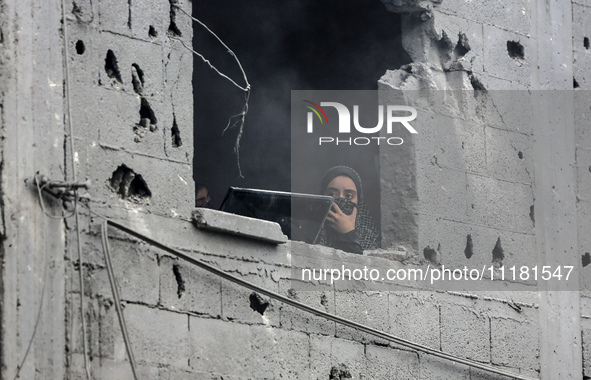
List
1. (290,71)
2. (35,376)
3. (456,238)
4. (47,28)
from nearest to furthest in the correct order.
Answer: (35,376) < (47,28) < (456,238) < (290,71)

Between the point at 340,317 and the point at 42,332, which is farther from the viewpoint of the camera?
the point at 340,317

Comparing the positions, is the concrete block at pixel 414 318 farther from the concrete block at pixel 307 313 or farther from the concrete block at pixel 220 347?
the concrete block at pixel 220 347

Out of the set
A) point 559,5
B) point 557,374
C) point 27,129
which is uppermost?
point 559,5

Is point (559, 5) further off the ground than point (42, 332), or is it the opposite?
point (559, 5)

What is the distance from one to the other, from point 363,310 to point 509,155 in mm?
1768

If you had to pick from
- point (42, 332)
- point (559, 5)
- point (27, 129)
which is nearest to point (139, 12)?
point (27, 129)

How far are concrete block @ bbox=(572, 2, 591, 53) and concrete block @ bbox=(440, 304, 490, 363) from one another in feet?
7.67

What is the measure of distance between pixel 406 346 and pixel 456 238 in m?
0.95

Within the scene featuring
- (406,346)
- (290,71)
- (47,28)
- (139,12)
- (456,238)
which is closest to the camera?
(47,28)

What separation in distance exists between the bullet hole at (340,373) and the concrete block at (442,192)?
130cm

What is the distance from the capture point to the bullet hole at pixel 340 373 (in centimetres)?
695

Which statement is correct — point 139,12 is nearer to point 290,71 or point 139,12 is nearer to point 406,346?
point 406,346

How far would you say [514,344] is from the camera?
7887 mm

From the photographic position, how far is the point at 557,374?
8.00m
